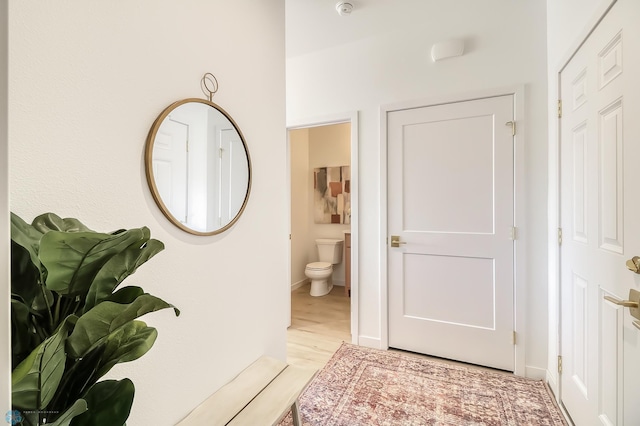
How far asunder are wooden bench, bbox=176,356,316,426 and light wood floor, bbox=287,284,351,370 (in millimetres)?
881

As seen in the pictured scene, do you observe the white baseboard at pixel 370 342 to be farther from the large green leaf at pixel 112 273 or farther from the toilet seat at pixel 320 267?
the large green leaf at pixel 112 273

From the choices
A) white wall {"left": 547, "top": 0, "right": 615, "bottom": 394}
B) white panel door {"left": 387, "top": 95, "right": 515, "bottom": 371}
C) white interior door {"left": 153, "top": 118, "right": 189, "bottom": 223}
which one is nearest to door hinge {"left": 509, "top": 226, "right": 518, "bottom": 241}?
white panel door {"left": 387, "top": 95, "right": 515, "bottom": 371}

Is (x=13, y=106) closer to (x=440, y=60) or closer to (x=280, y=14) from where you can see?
(x=280, y=14)

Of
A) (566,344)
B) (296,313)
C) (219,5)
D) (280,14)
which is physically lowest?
(296,313)

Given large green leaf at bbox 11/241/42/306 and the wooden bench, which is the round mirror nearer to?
large green leaf at bbox 11/241/42/306

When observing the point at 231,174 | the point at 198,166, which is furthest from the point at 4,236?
the point at 231,174

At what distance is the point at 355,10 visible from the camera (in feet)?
7.02

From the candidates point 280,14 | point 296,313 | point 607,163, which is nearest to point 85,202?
point 280,14

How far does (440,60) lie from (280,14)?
130 centimetres

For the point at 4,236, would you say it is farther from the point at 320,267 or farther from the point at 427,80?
the point at 320,267

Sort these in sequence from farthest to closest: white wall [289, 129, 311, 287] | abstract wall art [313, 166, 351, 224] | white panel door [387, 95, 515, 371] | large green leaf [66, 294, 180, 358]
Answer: abstract wall art [313, 166, 351, 224] < white wall [289, 129, 311, 287] < white panel door [387, 95, 515, 371] < large green leaf [66, 294, 180, 358]

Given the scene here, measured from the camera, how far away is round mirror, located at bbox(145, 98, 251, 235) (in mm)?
1053

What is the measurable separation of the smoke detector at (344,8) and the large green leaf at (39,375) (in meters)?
2.38

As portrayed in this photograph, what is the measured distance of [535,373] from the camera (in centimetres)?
200
